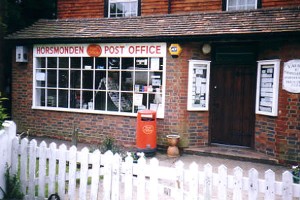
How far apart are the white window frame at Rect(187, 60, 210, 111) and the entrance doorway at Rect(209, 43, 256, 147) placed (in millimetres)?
256

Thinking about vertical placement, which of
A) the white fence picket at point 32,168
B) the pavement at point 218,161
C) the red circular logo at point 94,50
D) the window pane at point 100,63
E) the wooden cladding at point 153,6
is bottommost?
the pavement at point 218,161

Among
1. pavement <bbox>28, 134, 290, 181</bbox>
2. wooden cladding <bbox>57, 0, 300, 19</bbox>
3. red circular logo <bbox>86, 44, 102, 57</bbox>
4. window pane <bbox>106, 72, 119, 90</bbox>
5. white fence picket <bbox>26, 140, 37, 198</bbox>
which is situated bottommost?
pavement <bbox>28, 134, 290, 181</bbox>

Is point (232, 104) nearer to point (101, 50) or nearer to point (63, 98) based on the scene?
point (101, 50)

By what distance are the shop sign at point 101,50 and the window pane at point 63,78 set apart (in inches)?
22.5

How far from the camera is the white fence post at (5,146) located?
4.62m

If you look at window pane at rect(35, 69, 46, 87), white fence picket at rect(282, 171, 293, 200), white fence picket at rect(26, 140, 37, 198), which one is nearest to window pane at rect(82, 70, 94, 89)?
window pane at rect(35, 69, 46, 87)

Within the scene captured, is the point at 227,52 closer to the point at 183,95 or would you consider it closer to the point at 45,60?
the point at 183,95

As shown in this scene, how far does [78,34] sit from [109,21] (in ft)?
4.03

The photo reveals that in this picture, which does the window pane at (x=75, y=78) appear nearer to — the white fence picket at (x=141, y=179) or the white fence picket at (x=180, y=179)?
the white fence picket at (x=141, y=179)

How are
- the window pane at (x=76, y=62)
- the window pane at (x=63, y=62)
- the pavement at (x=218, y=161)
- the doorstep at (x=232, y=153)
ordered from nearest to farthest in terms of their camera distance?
1. the pavement at (x=218, y=161)
2. the doorstep at (x=232, y=153)
3. the window pane at (x=76, y=62)
4. the window pane at (x=63, y=62)

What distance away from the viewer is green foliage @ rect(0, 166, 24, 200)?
15.5 ft

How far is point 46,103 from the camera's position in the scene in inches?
423

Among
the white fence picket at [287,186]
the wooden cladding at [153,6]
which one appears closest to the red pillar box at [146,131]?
the wooden cladding at [153,6]

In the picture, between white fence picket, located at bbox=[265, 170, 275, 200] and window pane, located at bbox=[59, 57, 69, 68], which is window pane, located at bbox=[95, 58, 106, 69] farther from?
white fence picket, located at bbox=[265, 170, 275, 200]
